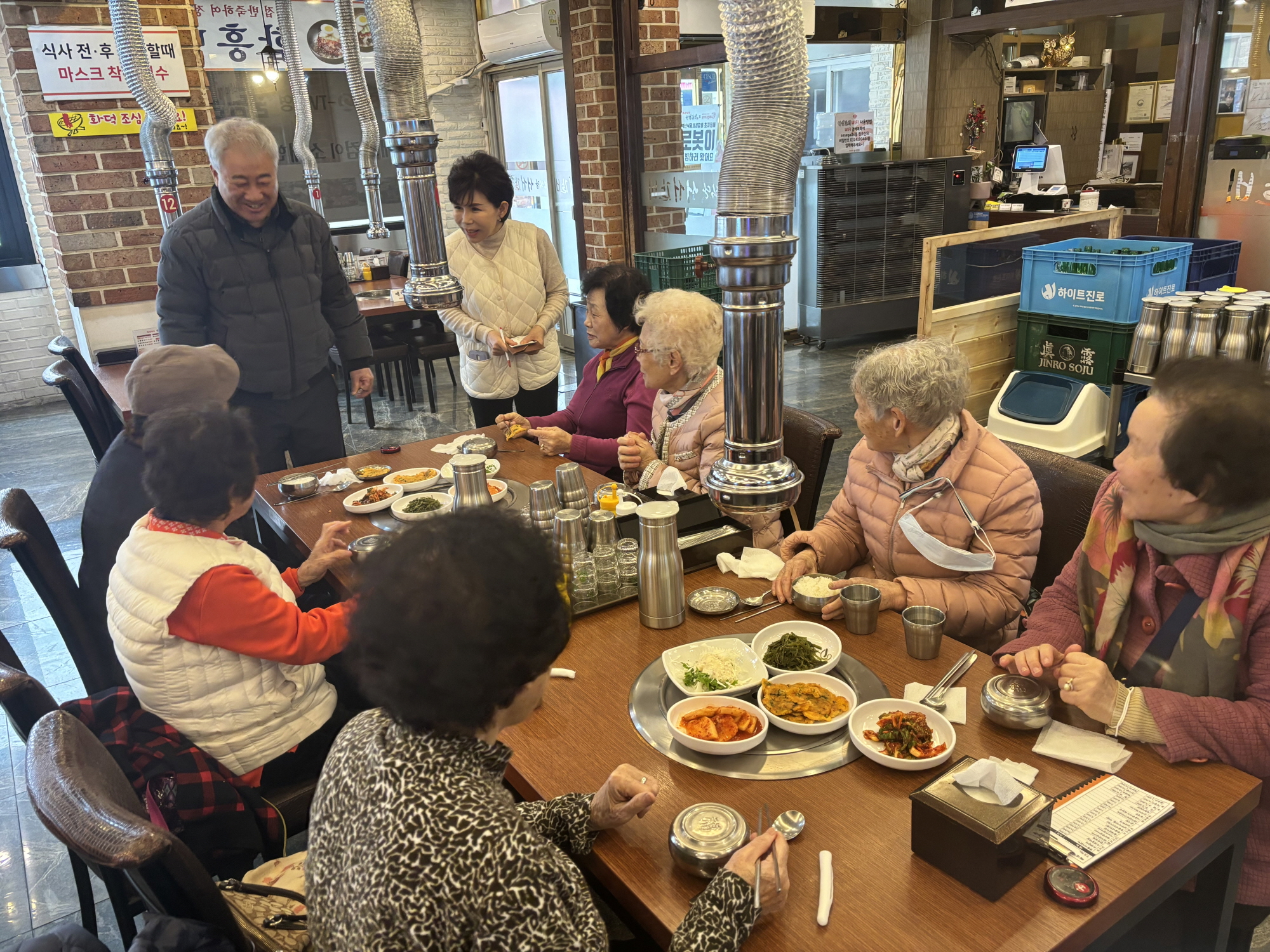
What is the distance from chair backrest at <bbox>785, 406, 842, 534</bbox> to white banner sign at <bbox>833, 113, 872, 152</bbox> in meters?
5.94

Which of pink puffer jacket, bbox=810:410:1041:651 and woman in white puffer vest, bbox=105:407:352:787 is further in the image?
pink puffer jacket, bbox=810:410:1041:651

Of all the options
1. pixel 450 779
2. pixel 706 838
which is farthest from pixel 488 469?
pixel 450 779

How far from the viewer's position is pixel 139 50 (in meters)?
2.28

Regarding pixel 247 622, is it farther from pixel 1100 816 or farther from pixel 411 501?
pixel 1100 816

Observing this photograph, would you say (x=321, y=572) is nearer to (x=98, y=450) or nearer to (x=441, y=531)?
(x=441, y=531)

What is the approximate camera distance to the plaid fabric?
67.6 inches

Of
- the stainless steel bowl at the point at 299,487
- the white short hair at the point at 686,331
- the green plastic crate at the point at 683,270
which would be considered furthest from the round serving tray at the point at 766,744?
the green plastic crate at the point at 683,270

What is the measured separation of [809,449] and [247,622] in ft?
5.39

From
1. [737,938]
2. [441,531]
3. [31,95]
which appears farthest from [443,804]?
[31,95]

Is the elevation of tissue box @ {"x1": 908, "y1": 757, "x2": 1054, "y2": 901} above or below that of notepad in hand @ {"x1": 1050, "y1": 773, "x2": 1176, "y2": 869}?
above

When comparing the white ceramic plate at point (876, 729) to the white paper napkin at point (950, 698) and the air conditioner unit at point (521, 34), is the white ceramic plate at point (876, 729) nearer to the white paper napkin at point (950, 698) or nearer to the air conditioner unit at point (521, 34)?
the white paper napkin at point (950, 698)

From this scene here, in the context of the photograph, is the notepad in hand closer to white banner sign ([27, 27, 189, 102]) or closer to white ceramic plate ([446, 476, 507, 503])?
white ceramic plate ([446, 476, 507, 503])

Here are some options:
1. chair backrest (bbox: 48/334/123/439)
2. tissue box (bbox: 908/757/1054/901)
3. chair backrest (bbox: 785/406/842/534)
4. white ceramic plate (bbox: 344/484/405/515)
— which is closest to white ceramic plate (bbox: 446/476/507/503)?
white ceramic plate (bbox: 344/484/405/515)

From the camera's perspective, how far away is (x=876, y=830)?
131cm
